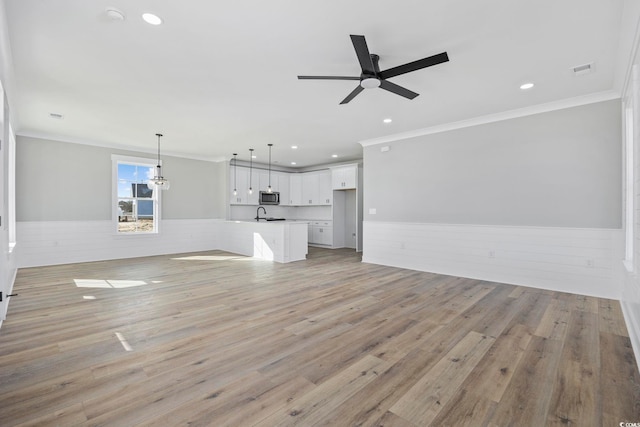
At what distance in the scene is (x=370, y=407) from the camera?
1.70m

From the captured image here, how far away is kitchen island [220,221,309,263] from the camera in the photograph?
21.7 feet

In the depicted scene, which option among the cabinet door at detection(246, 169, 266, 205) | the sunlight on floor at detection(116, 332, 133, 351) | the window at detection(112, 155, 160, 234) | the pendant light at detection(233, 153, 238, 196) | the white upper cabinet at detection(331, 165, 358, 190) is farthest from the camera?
the cabinet door at detection(246, 169, 266, 205)

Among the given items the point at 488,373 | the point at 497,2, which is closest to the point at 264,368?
the point at 488,373

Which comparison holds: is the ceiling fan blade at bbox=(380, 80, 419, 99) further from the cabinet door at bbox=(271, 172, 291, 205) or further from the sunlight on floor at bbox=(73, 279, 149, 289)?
the cabinet door at bbox=(271, 172, 291, 205)

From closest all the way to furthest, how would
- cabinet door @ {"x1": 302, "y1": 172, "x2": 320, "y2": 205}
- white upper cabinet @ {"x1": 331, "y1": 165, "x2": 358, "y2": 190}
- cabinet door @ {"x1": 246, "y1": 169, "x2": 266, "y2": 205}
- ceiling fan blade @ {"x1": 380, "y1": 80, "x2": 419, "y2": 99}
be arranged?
ceiling fan blade @ {"x1": 380, "y1": 80, "x2": 419, "y2": 99}, white upper cabinet @ {"x1": 331, "y1": 165, "x2": 358, "y2": 190}, cabinet door @ {"x1": 246, "y1": 169, "x2": 266, "y2": 205}, cabinet door @ {"x1": 302, "y1": 172, "x2": 320, "y2": 205}

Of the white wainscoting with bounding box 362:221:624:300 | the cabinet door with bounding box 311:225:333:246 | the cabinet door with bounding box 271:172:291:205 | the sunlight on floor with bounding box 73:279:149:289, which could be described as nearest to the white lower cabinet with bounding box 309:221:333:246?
the cabinet door with bounding box 311:225:333:246

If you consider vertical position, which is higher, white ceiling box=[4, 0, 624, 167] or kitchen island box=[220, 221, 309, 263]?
white ceiling box=[4, 0, 624, 167]

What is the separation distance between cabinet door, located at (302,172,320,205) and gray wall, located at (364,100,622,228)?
3.61 m

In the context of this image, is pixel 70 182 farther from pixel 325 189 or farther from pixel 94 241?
pixel 325 189

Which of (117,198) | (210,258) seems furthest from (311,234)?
(117,198)

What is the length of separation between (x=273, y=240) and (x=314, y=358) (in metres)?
4.72

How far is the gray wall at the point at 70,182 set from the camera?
579 centimetres

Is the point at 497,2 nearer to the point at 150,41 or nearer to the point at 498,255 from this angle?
the point at 150,41

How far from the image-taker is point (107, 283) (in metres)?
4.56
